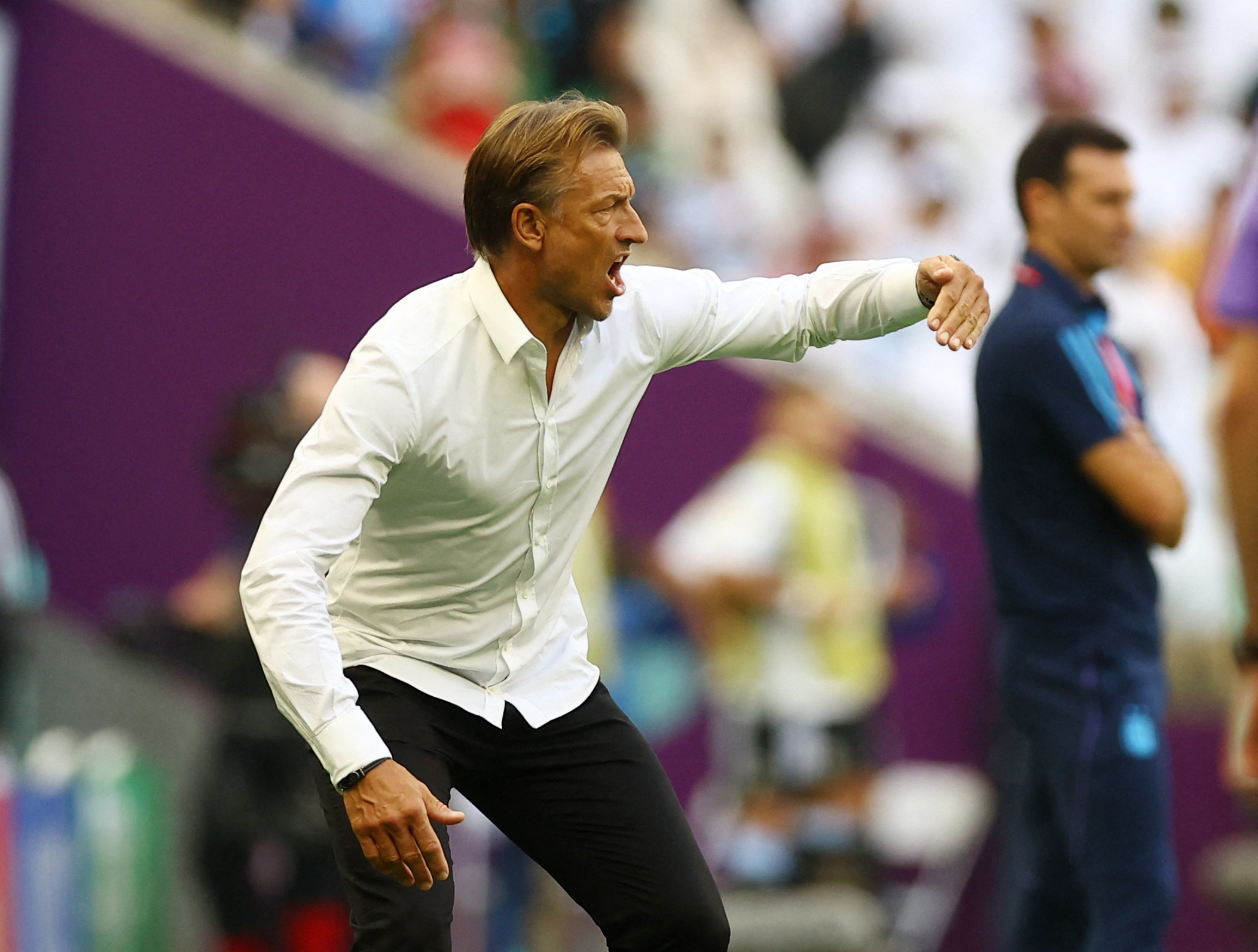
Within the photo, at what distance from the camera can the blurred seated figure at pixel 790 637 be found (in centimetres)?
766

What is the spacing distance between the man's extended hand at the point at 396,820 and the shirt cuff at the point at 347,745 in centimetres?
3

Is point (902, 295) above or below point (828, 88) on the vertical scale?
below

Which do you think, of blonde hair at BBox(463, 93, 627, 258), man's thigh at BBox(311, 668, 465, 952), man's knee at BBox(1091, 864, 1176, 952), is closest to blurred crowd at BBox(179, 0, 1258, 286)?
man's knee at BBox(1091, 864, 1176, 952)

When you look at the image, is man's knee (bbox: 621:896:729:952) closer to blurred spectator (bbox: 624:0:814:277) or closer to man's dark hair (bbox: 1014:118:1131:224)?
man's dark hair (bbox: 1014:118:1131:224)

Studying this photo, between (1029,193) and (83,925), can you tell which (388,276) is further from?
(1029,193)

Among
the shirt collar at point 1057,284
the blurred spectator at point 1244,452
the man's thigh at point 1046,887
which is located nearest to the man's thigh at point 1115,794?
the man's thigh at point 1046,887

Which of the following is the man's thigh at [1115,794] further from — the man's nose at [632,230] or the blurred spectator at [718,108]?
the blurred spectator at [718,108]

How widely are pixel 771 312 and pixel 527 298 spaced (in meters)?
0.49

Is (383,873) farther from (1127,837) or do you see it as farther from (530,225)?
(1127,837)

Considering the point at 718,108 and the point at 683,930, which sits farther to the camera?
the point at 718,108

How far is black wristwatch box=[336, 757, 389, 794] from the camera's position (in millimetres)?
3049

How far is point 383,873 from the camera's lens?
A: 3230mm

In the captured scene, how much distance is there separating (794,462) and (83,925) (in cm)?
339

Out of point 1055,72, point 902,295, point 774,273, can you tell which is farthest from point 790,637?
point 902,295
